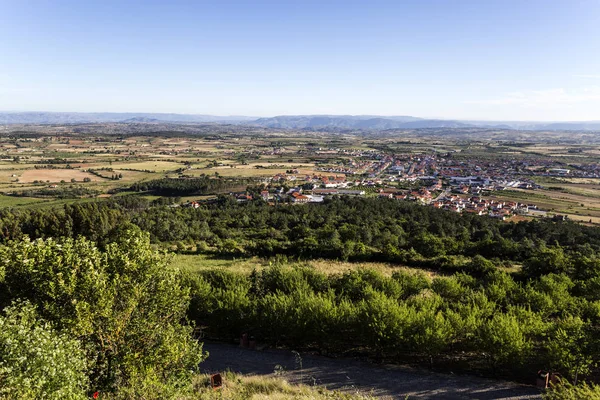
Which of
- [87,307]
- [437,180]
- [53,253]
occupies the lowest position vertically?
[437,180]

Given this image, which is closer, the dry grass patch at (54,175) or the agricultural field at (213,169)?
the agricultural field at (213,169)

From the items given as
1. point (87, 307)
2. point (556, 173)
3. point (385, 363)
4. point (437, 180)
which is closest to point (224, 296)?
point (385, 363)

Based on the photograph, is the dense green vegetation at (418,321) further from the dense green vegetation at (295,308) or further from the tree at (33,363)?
the tree at (33,363)

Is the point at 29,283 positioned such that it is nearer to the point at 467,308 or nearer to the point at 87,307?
the point at 87,307

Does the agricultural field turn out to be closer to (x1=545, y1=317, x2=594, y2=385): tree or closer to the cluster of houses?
the cluster of houses

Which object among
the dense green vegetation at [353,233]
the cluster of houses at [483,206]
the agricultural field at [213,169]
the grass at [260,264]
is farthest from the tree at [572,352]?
the agricultural field at [213,169]

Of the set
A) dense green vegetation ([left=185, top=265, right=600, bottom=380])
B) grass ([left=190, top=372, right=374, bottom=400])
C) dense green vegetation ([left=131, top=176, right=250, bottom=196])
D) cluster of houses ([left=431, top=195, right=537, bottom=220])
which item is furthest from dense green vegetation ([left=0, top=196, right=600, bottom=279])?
dense green vegetation ([left=131, top=176, right=250, bottom=196])

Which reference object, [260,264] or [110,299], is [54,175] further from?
[110,299]

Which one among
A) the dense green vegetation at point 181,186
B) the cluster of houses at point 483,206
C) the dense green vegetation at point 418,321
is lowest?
the cluster of houses at point 483,206
